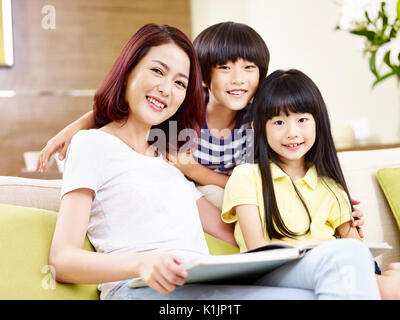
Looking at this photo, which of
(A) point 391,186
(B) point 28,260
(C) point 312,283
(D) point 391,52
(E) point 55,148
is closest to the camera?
(C) point 312,283

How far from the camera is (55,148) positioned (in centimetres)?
130

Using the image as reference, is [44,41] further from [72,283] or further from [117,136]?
[72,283]

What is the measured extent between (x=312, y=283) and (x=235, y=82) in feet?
2.42

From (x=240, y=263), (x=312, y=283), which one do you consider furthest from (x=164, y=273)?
(x=312, y=283)

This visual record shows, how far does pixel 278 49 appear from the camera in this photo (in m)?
3.55

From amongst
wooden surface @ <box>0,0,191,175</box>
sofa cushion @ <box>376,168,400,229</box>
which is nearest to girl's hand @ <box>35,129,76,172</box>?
sofa cushion @ <box>376,168,400,229</box>

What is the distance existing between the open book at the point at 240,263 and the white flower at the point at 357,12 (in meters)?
1.61

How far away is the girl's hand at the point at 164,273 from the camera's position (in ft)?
2.56

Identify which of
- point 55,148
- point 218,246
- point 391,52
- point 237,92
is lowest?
point 218,246

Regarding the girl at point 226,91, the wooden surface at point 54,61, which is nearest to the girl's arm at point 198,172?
the girl at point 226,91

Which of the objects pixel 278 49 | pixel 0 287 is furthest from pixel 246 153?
pixel 278 49

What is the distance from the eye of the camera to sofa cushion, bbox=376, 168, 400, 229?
1487 mm

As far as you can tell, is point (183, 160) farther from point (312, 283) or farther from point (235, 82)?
point (312, 283)

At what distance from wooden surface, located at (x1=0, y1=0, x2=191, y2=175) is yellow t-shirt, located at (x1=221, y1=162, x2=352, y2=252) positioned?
2.40 meters
